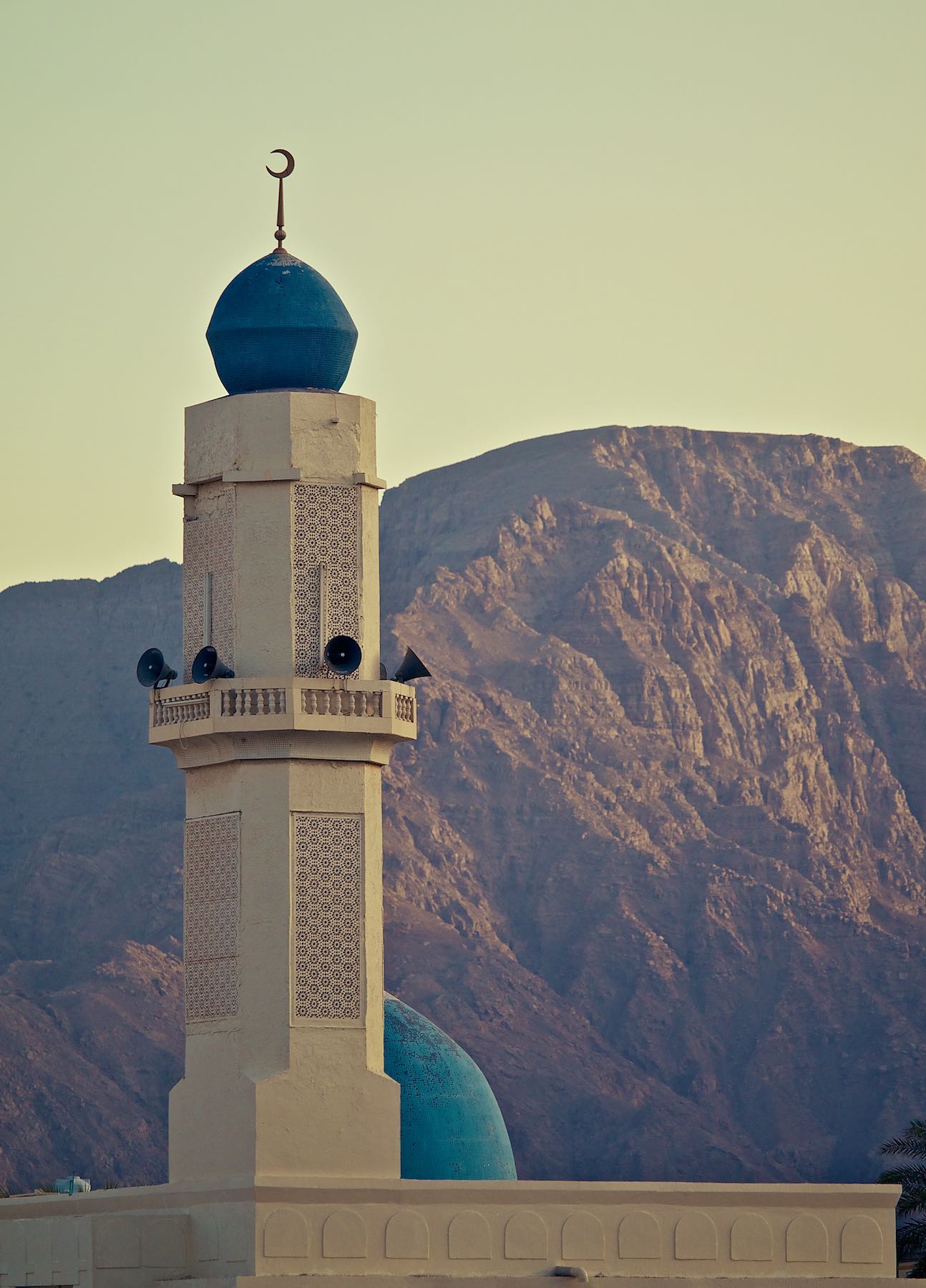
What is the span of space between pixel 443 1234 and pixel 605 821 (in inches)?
5090

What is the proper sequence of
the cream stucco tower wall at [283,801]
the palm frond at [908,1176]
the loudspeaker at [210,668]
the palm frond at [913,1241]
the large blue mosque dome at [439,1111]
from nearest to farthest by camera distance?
the cream stucco tower wall at [283,801] → the loudspeaker at [210,668] → the large blue mosque dome at [439,1111] → the palm frond at [908,1176] → the palm frond at [913,1241]

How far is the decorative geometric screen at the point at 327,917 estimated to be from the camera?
22.5 m

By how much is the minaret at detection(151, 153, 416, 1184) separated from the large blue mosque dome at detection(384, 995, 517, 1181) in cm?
279

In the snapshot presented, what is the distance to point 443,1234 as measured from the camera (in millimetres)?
21891

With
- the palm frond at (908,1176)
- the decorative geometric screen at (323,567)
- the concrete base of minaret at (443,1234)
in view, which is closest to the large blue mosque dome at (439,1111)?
the concrete base of minaret at (443,1234)

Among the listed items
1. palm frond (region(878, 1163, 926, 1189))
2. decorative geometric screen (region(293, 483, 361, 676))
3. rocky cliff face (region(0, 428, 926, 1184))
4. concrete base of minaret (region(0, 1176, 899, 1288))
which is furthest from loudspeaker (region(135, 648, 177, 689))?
rocky cliff face (region(0, 428, 926, 1184))

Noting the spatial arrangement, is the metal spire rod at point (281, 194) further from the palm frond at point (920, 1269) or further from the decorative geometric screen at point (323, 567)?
the palm frond at point (920, 1269)

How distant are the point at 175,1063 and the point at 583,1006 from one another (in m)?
26.3

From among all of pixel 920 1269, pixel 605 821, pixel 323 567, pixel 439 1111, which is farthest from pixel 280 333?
pixel 605 821

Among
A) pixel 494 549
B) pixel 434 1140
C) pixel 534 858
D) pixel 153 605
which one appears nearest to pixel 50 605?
pixel 153 605

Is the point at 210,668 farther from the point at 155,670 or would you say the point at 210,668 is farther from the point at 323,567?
the point at 323,567

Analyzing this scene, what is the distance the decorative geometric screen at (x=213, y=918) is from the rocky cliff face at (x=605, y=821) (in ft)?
305

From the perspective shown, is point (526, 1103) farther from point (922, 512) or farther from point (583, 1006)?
point (922, 512)

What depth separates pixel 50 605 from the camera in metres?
188
